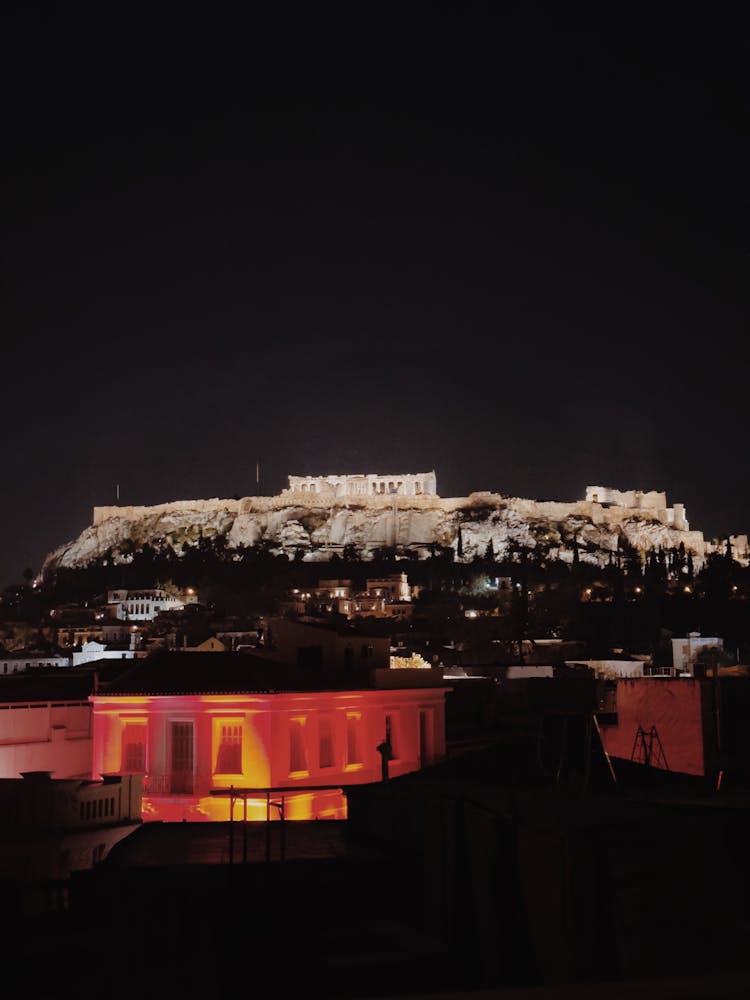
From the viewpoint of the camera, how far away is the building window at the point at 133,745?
2158cm

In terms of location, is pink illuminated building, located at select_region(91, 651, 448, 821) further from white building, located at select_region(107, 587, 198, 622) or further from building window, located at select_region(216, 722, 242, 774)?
white building, located at select_region(107, 587, 198, 622)

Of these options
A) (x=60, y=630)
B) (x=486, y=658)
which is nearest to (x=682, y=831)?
(x=486, y=658)

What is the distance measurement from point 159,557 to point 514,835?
122022 mm

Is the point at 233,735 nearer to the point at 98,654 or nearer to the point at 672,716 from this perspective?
the point at 672,716

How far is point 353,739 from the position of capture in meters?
23.0

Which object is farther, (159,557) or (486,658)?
(159,557)

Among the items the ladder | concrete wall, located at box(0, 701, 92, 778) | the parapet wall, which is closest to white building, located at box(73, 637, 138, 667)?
concrete wall, located at box(0, 701, 92, 778)

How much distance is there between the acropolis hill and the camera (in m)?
128

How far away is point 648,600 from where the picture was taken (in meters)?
77.1

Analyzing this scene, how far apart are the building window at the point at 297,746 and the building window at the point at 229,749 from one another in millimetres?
1058

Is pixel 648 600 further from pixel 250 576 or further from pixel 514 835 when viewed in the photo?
pixel 514 835

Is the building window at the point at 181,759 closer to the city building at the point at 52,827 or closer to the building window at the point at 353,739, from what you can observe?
the building window at the point at 353,739

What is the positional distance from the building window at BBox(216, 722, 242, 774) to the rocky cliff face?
102 meters

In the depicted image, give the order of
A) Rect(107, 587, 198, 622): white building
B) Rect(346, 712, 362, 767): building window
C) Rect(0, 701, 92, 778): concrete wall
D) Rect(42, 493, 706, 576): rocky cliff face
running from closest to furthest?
Rect(346, 712, 362, 767): building window < Rect(0, 701, 92, 778): concrete wall < Rect(107, 587, 198, 622): white building < Rect(42, 493, 706, 576): rocky cliff face
